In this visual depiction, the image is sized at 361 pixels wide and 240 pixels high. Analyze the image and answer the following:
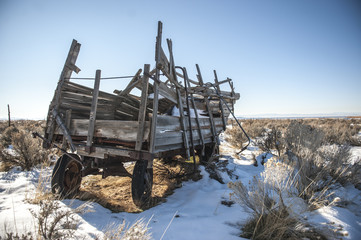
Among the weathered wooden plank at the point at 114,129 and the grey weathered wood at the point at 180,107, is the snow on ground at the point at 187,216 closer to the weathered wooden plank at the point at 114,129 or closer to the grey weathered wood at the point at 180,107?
the grey weathered wood at the point at 180,107

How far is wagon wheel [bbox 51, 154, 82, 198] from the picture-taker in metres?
3.32

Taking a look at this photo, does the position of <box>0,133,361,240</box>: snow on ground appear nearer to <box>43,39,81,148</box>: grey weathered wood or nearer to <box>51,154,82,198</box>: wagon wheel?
<box>51,154,82,198</box>: wagon wheel

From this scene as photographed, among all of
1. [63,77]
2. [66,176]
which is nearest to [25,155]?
[66,176]

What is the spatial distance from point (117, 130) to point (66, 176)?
1.67 m

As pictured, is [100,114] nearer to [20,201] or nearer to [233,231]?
[20,201]

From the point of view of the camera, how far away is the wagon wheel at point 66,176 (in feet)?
10.9

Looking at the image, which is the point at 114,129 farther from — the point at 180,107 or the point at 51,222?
the point at 51,222

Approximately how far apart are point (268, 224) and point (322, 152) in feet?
9.05

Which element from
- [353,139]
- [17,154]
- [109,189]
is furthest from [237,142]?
[17,154]

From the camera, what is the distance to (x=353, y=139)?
880 centimetres

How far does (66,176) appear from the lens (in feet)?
11.7

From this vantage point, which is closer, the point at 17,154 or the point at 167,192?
the point at 167,192

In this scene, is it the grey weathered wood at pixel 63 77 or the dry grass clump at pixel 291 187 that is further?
the grey weathered wood at pixel 63 77

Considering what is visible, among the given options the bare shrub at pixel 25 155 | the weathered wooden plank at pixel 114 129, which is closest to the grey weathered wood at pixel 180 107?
the weathered wooden plank at pixel 114 129
